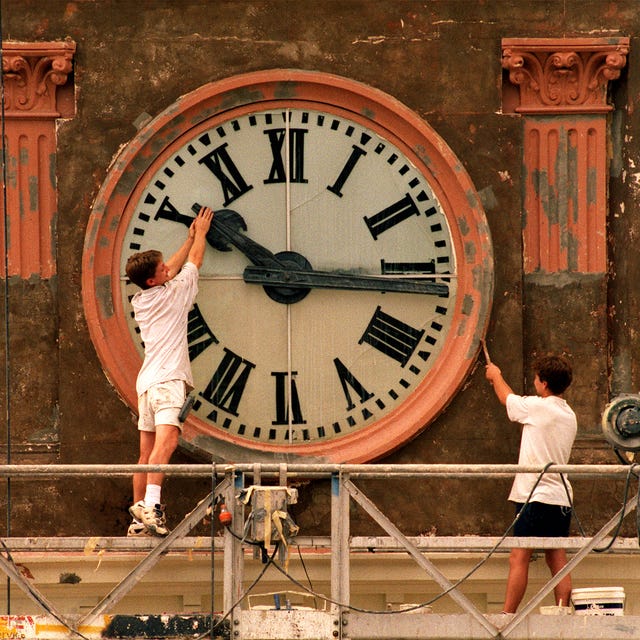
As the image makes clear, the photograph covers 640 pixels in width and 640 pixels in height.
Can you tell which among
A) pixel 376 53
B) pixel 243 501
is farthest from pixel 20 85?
pixel 243 501

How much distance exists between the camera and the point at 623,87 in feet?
54.8

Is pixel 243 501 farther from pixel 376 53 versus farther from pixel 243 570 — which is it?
pixel 376 53

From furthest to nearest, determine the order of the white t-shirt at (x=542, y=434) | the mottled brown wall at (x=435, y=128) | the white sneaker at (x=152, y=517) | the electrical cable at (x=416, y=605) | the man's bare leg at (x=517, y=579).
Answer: the mottled brown wall at (x=435, y=128) < the white t-shirt at (x=542, y=434) < the man's bare leg at (x=517, y=579) < the white sneaker at (x=152, y=517) < the electrical cable at (x=416, y=605)

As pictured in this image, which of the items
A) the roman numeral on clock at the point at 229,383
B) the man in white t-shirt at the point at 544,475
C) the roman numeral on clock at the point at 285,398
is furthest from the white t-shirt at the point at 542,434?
the roman numeral on clock at the point at 229,383

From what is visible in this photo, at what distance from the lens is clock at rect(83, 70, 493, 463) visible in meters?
16.5

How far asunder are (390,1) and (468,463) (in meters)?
2.97

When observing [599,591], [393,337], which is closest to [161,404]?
[393,337]

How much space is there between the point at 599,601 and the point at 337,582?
1.55 meters

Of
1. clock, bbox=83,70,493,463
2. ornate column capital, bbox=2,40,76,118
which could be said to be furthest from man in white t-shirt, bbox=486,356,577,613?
ornate column capital, bbox=2,40,76,118

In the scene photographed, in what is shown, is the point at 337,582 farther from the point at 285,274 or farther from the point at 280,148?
the point at 280,148

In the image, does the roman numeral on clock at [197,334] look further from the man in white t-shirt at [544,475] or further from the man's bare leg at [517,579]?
the man's bare leg at [517,579]

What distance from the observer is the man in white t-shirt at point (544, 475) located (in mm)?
15516

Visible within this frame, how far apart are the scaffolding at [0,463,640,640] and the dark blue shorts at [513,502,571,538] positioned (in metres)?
0.52

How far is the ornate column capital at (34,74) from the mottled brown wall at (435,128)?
10 centimetres
